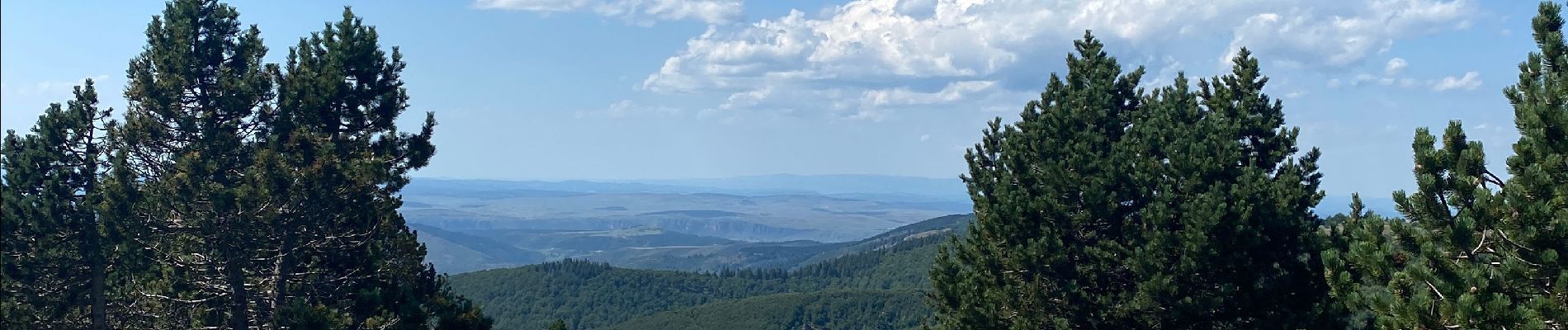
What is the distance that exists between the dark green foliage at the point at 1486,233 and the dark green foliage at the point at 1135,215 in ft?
23.8

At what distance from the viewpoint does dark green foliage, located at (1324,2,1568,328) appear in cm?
1324

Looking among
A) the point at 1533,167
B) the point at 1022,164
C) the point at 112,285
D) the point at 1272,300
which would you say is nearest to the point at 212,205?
the point at 112,285

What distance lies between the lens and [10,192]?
28.6m

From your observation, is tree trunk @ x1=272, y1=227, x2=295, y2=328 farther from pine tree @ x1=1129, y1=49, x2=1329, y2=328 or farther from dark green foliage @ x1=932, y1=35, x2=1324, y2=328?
pine tree @ x1=1129, y1=49, x2=1329, y2=328

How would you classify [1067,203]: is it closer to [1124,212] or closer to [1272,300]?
[1124,212]

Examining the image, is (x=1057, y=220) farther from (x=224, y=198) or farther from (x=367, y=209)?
(x=224, y=198)

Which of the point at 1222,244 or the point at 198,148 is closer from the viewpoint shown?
the point at 1222,244

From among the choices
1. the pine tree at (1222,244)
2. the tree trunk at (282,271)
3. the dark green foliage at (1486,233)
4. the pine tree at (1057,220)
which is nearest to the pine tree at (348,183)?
the tree trunk at (282,271)

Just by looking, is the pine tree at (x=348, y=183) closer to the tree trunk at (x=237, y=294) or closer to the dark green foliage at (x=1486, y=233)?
the tree trunk at (x=237, y=294)

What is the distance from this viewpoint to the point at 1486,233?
14.2 metres

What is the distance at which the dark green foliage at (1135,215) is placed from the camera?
22938 millimetres

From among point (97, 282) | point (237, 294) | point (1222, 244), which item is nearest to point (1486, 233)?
point (1222, 244)

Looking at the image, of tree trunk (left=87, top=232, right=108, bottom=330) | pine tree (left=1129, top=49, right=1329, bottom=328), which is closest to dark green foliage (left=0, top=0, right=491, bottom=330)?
tree trunk (left=87, top=232, right=108, bottom=330)

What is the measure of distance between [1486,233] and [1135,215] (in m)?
12.4
